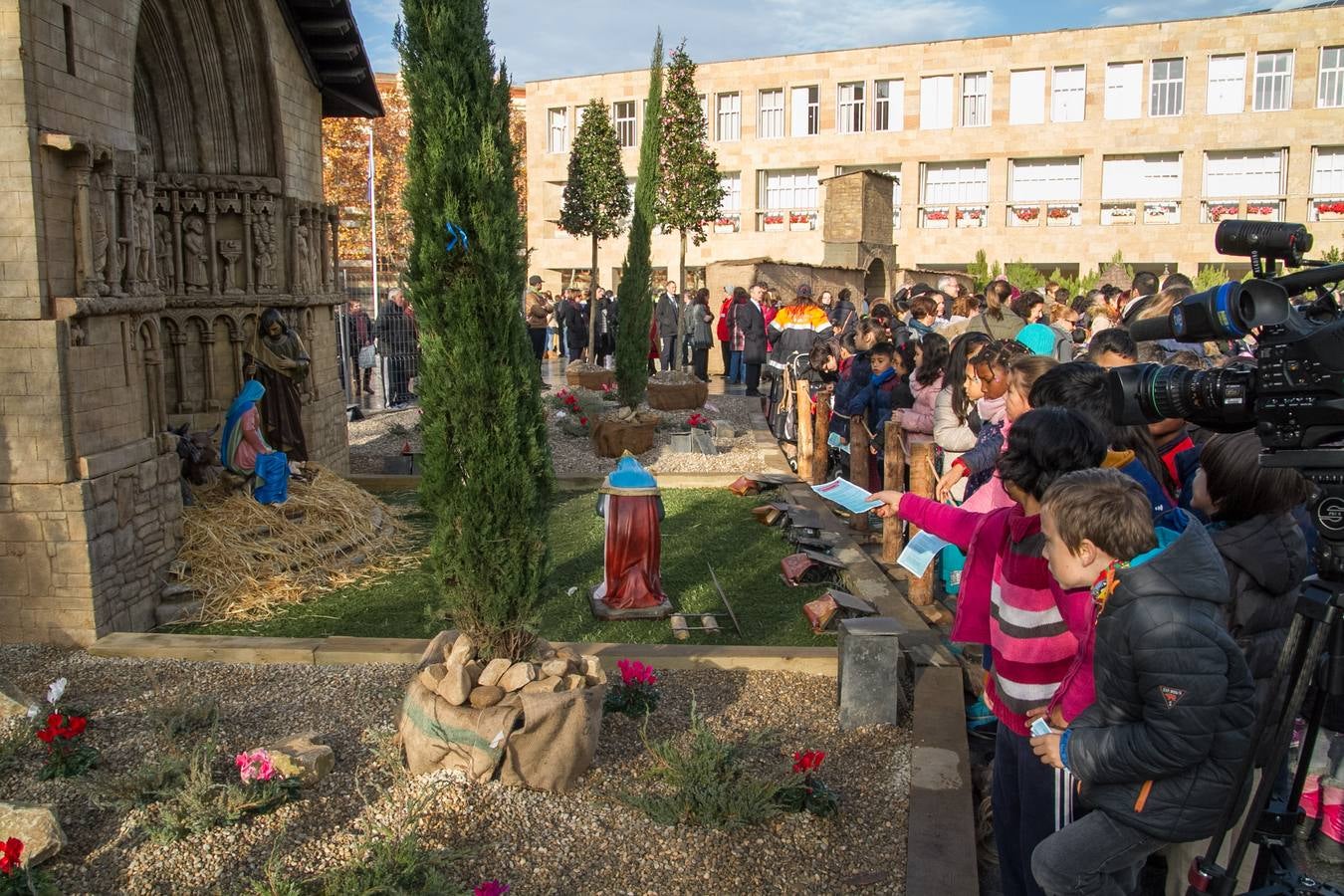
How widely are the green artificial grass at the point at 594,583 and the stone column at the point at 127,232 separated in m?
2.33

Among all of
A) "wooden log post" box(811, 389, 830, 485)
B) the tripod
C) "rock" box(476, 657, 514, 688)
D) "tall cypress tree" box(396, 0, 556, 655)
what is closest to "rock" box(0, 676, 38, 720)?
"tall cypress tree" box(396, 0, 556, 655)

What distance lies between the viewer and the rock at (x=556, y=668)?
469 cm

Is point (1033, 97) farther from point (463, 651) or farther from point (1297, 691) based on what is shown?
point (1297, 691)

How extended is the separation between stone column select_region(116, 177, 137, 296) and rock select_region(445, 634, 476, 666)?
3.70m

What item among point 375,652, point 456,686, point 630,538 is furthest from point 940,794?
point 375,652

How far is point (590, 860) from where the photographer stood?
13.1ft

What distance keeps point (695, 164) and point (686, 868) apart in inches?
765

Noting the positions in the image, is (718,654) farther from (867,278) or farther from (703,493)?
(867,278)

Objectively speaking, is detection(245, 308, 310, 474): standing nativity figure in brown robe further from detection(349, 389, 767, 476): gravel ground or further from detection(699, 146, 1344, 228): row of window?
detection(699, 146, 1344, 228): row of window

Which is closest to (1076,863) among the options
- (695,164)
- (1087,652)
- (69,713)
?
(1087,652)

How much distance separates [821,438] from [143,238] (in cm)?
674

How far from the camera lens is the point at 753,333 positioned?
1845 cm

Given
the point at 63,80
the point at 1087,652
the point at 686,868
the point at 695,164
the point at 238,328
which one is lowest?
the point at 686,868

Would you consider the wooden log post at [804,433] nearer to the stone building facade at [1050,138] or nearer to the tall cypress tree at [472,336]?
the tall cypress tree at [472,336]
